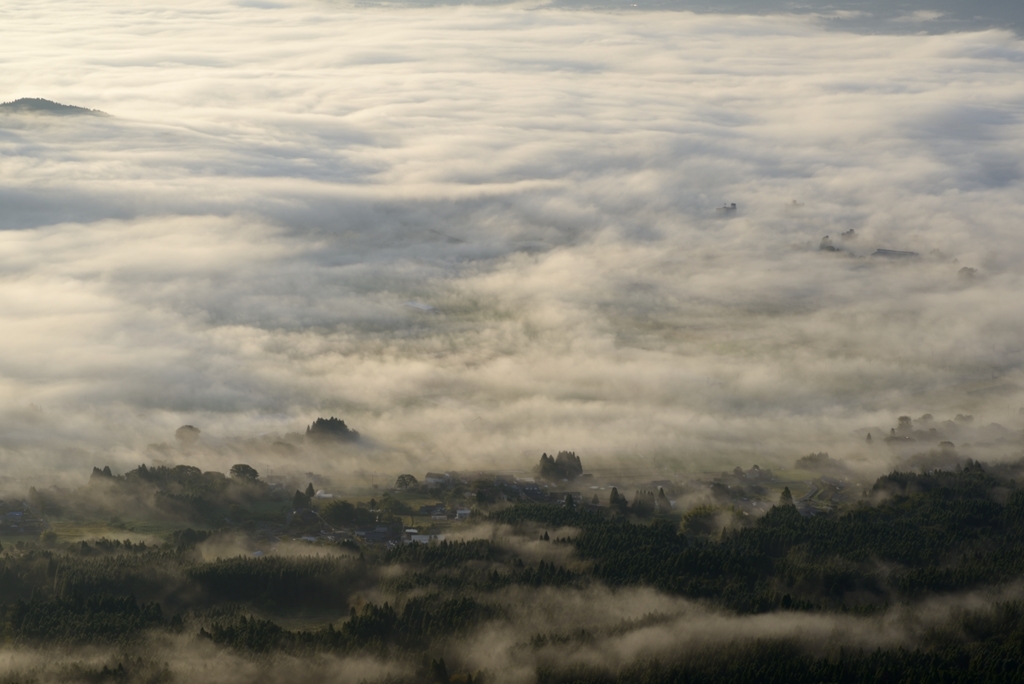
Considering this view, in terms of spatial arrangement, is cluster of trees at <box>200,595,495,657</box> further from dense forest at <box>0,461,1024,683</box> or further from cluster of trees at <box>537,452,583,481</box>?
cluster of trees at <box>537,452,583,481</box>

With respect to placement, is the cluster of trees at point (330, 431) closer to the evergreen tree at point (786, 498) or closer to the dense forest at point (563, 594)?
the dense forest at point (563, 594)

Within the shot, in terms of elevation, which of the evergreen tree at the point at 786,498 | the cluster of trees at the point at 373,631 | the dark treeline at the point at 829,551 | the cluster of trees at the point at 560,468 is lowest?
the cluster of trees at the point at 560,468

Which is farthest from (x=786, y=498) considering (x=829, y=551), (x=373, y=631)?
(x=373, y=631)

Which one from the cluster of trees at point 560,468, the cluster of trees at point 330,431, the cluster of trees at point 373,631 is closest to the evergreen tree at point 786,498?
the cluster of trees at point 560,468

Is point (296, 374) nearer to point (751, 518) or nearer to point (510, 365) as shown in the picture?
point (510, 365)

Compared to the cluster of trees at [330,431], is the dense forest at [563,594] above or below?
above

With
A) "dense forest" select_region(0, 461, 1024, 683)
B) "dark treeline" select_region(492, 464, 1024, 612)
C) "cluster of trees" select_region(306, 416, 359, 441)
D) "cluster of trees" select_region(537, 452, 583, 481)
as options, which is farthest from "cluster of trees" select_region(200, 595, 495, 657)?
"cluster of trees" select_region(306, 416, 359, 441)

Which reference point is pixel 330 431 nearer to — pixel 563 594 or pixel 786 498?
pixel 563 594

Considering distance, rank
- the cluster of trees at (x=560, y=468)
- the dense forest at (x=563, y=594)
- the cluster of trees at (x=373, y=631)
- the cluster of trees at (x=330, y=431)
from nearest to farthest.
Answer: the dense forest at (x=563, y=594)
the cluster of trees at (x=373, y=631)
the cluster of trees at (x=560, y=468)
the cluster of trees at (x=330, y=431)
